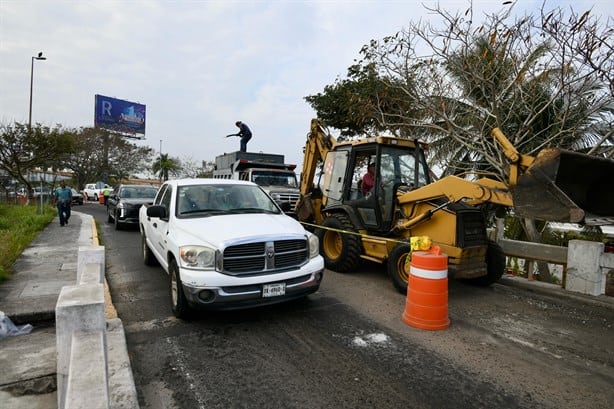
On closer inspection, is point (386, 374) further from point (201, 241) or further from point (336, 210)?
point (336, 210)

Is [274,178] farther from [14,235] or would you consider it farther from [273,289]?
[273,289]

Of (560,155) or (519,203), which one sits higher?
(560,155)

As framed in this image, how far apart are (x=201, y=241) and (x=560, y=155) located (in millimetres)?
4259

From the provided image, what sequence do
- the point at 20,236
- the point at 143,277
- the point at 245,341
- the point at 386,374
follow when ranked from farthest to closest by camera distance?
the point at 20,236 → the point at 143,277 → the point at 245,341 → the point at 386,374

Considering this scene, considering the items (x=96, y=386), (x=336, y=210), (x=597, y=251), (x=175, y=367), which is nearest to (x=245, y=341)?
(x=175, y=367)

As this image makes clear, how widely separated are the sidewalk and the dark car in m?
5.35

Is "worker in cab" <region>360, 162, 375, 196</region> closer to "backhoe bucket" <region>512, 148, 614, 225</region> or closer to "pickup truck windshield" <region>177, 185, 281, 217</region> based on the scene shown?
"pickup truck windshield" <region>177, 185, 281, 217</region>

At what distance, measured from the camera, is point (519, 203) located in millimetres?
4562

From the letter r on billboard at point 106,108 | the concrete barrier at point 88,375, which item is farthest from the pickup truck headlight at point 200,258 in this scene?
the letter r on billboard at point 106,108

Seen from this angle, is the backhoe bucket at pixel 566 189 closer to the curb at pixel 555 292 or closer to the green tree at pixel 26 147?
the curb at pixel 555 292

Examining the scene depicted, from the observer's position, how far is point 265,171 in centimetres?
1474

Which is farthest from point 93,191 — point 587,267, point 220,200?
point 587,267

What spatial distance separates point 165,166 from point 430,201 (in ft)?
174

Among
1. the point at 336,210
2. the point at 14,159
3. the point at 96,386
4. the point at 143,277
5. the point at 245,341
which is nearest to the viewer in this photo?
the point at 96,386
